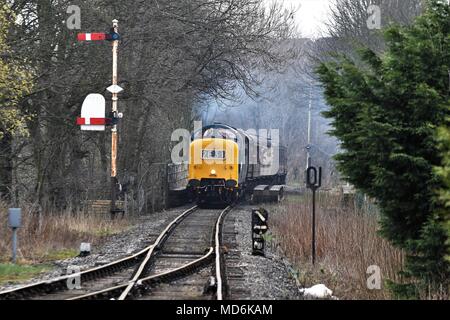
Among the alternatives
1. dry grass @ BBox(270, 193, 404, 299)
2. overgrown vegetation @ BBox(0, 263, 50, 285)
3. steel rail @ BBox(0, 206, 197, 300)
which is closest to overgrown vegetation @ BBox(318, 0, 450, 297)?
dry grass @ BBox(270, 193, 404, 299)

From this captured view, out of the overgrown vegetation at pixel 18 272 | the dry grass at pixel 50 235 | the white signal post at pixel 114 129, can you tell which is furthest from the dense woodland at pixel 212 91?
the overgrown vegetation at pixel 18 272

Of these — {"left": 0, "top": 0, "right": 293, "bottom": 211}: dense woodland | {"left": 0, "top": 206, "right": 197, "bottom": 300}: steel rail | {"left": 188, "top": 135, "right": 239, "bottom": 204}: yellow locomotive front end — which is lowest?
{"left": 0, "top": 206, "right": 197, "bottom": 300}: steel rail

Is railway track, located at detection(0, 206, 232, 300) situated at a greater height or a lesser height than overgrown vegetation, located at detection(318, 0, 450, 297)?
lesser

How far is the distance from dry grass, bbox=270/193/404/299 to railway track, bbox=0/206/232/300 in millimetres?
1403

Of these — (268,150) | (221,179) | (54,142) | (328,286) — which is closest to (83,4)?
(54,142)

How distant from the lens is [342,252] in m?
12.3

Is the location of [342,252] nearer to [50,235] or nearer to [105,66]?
[50,235]

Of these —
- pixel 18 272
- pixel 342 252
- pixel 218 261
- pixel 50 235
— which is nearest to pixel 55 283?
pixel 18 272

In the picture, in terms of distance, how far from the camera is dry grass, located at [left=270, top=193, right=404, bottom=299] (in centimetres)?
1012

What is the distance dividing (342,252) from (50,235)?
6.09 metres

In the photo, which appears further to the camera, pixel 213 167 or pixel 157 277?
pixel 213 167

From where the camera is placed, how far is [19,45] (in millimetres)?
18016

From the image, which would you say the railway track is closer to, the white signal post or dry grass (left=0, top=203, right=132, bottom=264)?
dry grass (left=0, top=203, right=132, bottom=264)

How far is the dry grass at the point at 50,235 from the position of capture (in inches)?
529
